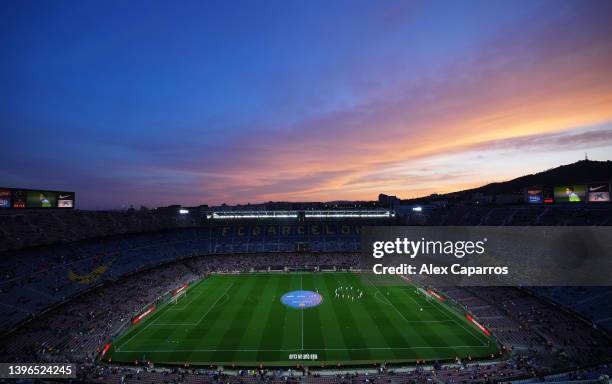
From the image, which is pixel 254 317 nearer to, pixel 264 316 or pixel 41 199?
pixel 264 316

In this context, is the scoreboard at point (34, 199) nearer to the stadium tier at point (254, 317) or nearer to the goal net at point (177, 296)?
the stadium tier at point (254, 317)

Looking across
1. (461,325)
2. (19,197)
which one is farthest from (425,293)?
(19,197)

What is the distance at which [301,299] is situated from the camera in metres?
48.1

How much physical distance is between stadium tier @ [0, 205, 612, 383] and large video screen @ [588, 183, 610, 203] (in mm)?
2499

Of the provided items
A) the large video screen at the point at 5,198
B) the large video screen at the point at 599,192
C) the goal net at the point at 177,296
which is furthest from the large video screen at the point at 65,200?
the large video screen at the point at 599,192

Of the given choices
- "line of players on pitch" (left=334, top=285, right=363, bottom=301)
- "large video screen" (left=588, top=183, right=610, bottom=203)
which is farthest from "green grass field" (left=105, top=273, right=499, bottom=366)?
"large video screen" (left=588, top=183, right=610, bottom=203)

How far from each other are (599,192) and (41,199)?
258 ft

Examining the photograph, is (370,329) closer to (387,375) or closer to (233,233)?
(387,375)

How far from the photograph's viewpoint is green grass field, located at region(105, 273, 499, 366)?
31406 mm

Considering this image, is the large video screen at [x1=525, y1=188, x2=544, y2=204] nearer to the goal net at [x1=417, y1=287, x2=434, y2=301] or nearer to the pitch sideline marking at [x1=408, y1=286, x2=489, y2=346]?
the goal net at [x1=417, y1=287, x2=434, y2=301]

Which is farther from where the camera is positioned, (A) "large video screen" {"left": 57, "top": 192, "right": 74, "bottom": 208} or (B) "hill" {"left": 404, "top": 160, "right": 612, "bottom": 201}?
(B) "hill" {"left": 404, "top": 160, "right": 612, "bottom": 201}

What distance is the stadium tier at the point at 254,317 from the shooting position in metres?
28.7

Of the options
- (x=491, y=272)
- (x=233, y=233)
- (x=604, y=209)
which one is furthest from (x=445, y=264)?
(x=233, y=233)

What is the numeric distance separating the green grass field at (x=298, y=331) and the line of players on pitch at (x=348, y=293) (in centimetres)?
63
